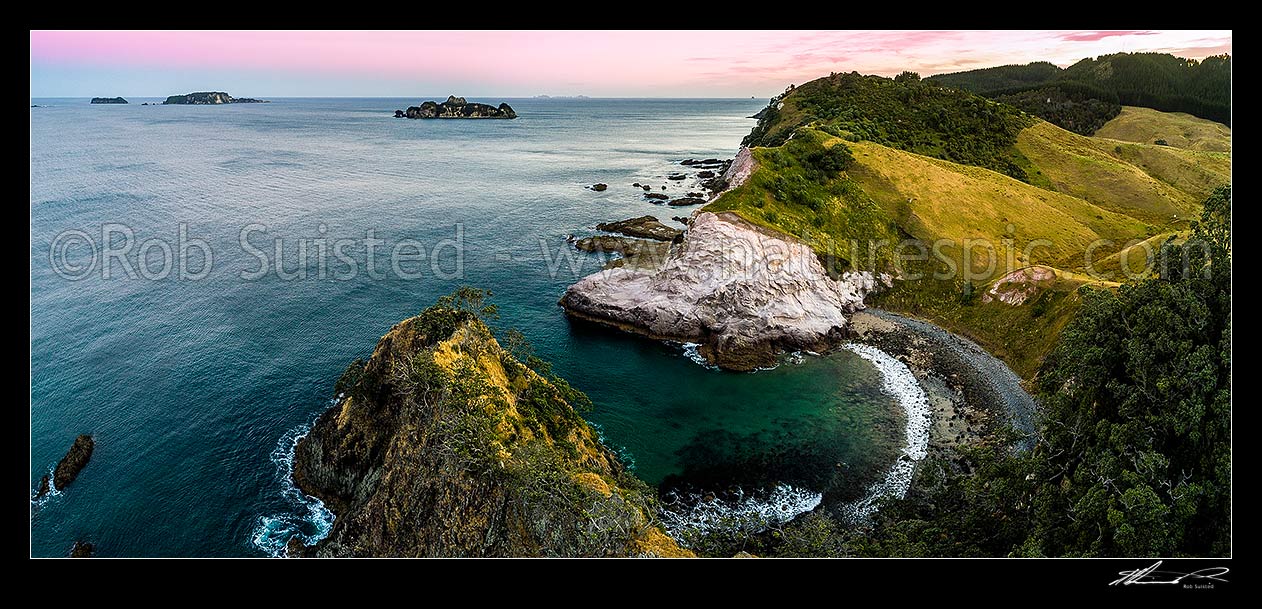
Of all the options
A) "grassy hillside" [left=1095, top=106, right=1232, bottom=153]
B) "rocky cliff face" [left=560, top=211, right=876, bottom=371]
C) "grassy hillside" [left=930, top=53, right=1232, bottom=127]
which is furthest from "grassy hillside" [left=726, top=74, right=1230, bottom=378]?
"grassy hillside" [left=930, top=53, right=1232, bottom=127]

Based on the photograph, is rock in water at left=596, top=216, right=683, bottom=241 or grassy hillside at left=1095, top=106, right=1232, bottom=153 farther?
grassy hillside at left=1095, top=106, right=1232, bottom=153

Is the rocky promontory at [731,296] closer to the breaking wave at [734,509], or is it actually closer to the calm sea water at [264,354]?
the calm sea water at [264,354]

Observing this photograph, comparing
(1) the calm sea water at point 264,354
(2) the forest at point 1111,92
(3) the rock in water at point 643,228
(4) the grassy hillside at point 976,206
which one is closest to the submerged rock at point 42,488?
(1) the calm sea water at point 264,354

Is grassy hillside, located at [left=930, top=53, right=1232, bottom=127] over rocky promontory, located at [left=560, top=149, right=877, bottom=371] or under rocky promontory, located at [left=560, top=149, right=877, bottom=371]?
over

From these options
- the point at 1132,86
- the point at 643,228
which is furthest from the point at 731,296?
the point at 1132,86

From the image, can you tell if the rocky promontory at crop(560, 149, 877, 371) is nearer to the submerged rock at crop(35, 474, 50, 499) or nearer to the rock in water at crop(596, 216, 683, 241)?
the rock in water at crop(596, 216, 683, 241)

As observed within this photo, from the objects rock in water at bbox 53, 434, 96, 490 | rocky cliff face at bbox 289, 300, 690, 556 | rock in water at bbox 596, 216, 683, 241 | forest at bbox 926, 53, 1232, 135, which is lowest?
rock in water at bbox 53, 434, 96, 490

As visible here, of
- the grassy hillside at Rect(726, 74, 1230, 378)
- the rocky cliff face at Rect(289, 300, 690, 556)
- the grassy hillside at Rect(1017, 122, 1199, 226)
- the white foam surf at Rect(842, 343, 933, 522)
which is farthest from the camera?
the grassy hillside at Rect(1017, 122, 1199, 226)

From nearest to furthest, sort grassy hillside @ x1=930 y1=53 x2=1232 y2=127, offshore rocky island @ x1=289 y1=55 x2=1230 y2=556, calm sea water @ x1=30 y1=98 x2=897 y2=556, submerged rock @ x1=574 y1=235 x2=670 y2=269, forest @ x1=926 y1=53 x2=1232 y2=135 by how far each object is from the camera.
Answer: offshore rocky island @ x1=289 y1=55 x2=1230 y2=556
calm sea water @ x1=30 y1=98 x2=897 y2=556
submerged rock @ x1=574 y1=235 x2=670 y2=269
grassy hillside @ x1=930 y1=53 x2=1232 y2=127
forest @ x1=926 y1=53 x2=1232 y2=135
